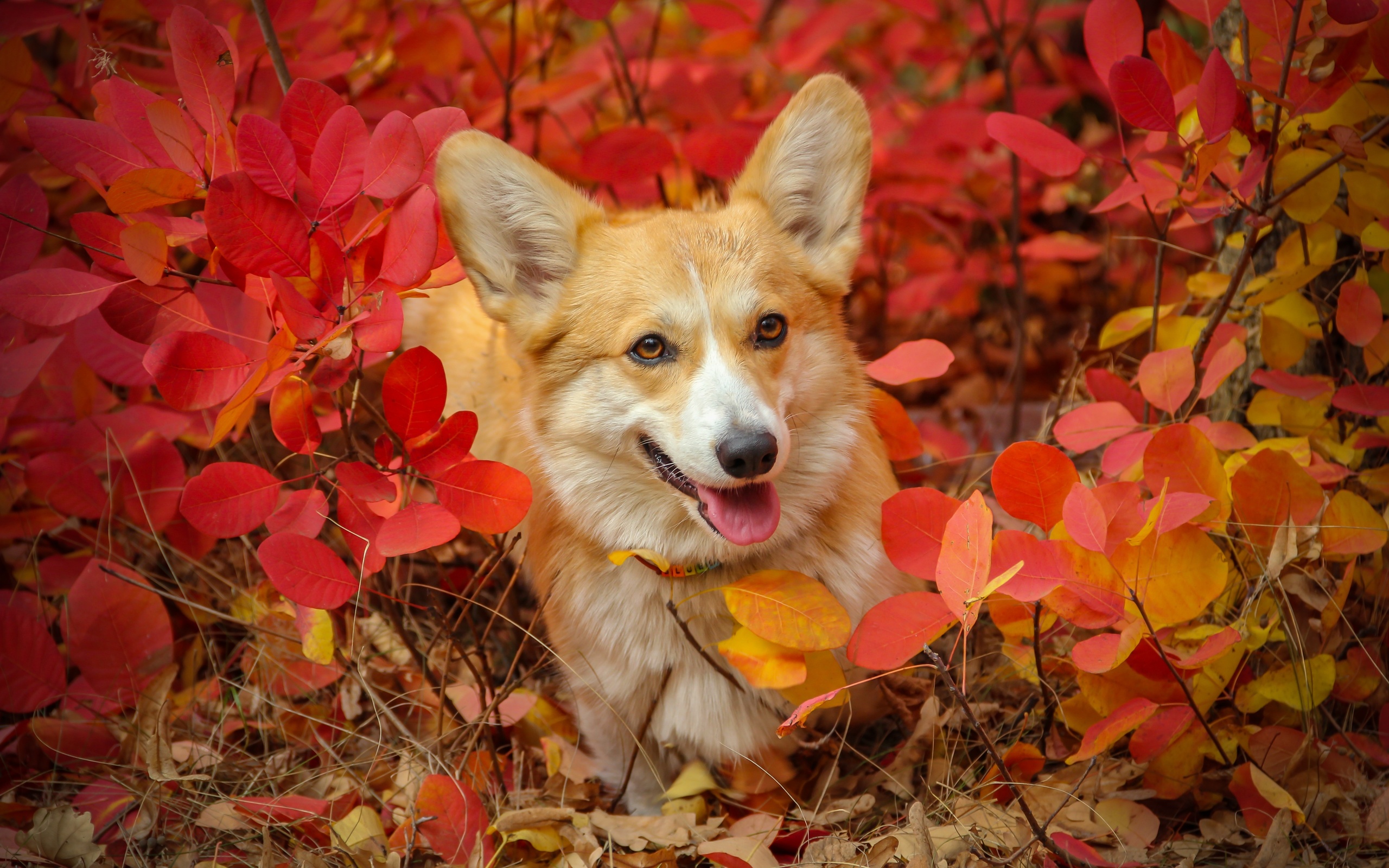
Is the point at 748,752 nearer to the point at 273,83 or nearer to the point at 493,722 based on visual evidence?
the point at 493,722

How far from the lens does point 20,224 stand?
1965 millimetres

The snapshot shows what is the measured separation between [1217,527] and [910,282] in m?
1.86

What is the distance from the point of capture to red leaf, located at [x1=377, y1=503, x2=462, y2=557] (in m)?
1.66

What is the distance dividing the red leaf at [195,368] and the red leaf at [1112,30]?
1801 mm

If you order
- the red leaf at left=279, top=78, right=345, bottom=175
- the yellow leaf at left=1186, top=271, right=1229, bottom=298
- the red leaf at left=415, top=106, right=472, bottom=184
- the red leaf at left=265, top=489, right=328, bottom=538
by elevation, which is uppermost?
the red leaf at left=279, top=78, right=345, bottom=175

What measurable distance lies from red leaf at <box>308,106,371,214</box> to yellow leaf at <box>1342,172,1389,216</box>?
1.96 meters

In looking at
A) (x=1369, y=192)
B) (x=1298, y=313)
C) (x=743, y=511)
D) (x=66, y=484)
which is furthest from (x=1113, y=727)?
(x=66, y=484)

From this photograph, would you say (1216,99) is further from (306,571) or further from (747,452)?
(306,571)

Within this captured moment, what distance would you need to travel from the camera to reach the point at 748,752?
84.6 inches

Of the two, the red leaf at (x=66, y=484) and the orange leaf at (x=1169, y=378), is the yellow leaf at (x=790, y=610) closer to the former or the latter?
the orange leaf at (x=1169, y=378)

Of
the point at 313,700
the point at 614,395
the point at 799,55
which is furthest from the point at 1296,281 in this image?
the point at 313,700

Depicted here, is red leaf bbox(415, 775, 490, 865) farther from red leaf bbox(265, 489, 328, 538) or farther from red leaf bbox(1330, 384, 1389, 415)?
red leaf bbox(1330, 384, 1389, 415)

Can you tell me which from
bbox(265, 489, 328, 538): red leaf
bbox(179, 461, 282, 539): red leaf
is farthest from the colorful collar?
bbox(179, 461, 282, 539): red leaf

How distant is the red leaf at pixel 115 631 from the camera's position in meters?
2.07
